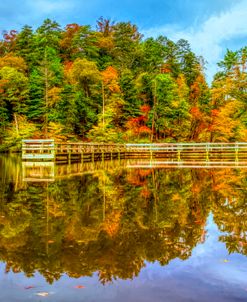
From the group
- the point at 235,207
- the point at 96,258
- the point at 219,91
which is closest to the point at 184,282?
the point at 96,258

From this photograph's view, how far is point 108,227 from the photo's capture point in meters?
7.79

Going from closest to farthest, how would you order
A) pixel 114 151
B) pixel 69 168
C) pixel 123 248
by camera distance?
pixel 123 248, pixel 69 168, pixel 114 151

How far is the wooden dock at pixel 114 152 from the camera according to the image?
31.1 meters

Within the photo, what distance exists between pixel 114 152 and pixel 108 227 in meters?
33.8

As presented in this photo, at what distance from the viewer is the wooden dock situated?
102 ft

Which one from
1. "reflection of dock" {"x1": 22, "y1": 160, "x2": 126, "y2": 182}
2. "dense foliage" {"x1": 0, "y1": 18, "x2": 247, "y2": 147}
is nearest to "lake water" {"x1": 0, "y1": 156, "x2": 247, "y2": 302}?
"reflection of dock" {"x1": 22, "y1": 160, "x2": 126, "y2": 182}

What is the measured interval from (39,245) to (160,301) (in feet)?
9.03

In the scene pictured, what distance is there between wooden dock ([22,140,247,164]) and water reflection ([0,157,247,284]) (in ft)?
58.5

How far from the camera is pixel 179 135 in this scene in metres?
58.2

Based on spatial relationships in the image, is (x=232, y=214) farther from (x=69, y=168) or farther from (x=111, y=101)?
(x=111, y=101)

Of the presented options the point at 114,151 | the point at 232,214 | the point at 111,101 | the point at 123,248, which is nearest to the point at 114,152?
the point at 114,151

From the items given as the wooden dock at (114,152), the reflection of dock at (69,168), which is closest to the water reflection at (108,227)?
the reflection of dock at (69,168)

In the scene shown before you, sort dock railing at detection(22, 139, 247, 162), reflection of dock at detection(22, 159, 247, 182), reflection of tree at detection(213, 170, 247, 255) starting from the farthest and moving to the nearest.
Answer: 1. dock railing at detection(22, 139, 247, 162)
2. reflection of dock at detection(22, 159, 247, 182)
3. reflection of tree at detection(213, 170, 247, 255)

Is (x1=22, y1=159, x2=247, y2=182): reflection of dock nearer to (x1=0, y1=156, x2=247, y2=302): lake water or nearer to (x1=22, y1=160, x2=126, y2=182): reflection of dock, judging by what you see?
(x1=22, y1=160, x2=126, y2=182): reflection of dock
